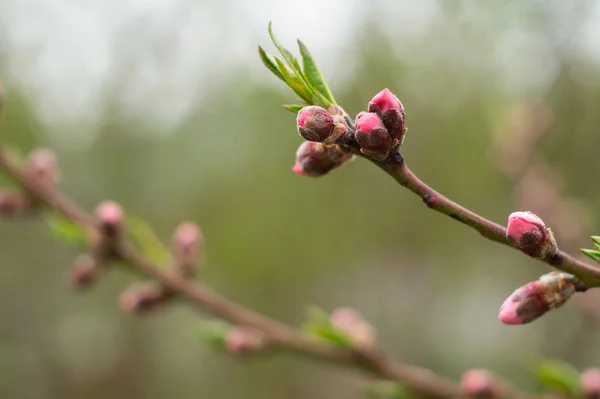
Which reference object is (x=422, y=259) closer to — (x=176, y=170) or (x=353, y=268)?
(x=353, y=268)

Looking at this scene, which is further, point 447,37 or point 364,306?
point 364,306

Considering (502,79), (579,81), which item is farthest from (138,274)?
(502,79)

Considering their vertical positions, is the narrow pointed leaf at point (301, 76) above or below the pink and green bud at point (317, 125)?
above

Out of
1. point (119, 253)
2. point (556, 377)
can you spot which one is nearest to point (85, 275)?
point (119, 253)

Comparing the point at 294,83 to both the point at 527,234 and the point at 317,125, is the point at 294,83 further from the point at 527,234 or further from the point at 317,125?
the point at 527,234

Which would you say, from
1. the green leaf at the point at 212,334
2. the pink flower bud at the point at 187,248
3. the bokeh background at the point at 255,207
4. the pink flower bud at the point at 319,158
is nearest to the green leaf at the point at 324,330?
the green leaf at the point at 212,334

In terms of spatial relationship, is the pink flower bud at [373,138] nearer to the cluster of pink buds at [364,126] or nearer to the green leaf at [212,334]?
the cluster of pink buds at [364,126]
